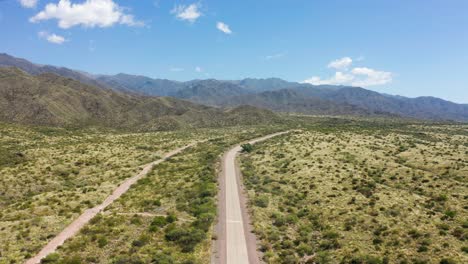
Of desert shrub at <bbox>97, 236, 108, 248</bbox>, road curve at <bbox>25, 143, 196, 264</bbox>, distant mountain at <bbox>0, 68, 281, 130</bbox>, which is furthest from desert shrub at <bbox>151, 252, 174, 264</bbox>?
distant mountain at <bbox>0, 68, 281, 130</bbox>

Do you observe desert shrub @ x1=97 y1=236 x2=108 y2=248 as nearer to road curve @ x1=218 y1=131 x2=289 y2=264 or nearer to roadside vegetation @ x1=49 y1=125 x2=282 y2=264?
roadside vegetation @ x1=49 y1=125 x2=282 y2=264

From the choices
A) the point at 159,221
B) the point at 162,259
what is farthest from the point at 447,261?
the point at 159,221

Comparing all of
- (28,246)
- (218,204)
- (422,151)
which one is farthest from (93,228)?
(422,151)

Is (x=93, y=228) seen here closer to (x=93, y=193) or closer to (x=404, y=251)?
(x=93, y=193)

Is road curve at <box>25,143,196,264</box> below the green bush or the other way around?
below

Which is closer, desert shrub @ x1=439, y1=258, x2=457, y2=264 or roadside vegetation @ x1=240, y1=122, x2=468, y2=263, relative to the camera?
desert shrub @ x1=439, y1=258, x2=457, y2=264

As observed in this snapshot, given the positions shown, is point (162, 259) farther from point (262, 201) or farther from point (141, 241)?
point (262, 201)
